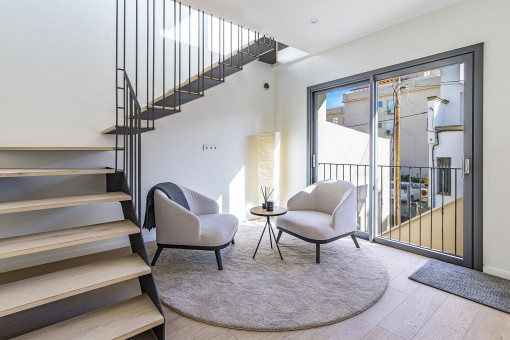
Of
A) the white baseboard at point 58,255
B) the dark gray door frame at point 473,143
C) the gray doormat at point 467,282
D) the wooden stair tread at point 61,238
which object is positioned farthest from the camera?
the white baseboard at point 58,255

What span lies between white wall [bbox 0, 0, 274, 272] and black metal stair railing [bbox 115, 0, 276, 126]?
7.0 inches

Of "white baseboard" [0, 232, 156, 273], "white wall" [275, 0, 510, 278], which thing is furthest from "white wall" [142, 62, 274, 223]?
"white wall" [275, 0, 510, 278]

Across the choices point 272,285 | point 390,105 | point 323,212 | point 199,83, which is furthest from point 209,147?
point 390,105

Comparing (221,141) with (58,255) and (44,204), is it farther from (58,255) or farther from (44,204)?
(44,204)

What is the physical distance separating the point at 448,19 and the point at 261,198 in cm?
341

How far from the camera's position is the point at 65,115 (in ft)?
9.55

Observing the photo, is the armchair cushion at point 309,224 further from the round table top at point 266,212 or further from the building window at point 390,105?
the building window at point 390,105

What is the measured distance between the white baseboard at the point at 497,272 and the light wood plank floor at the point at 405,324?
0.73 meters

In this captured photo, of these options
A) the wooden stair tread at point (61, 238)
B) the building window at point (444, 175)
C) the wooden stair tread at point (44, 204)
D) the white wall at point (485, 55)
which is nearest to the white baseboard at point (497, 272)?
the white wall at point (485, 55)

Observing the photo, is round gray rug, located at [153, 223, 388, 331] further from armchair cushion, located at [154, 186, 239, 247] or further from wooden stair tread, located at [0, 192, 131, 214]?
wooden stair tread, located at [0, 192, 131, 214]

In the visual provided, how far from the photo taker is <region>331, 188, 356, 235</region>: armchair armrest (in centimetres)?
292

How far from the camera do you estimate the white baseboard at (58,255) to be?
271cm

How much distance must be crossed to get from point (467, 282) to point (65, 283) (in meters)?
3.23

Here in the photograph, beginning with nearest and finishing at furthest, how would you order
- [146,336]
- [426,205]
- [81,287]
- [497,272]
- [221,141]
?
[81,287] → [146,336] → [497,272] → [426,205] → [221,141]
